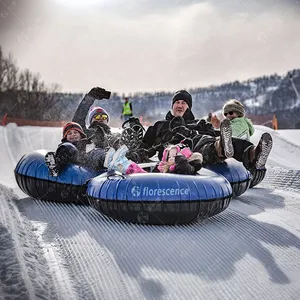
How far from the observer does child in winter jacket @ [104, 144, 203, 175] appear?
3.51 m

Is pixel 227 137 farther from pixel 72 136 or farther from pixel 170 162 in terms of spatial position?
pixel 72 136

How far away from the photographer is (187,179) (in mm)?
3262

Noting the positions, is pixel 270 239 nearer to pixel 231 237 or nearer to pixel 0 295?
pixel 231 237

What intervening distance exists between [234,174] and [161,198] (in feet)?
5.34

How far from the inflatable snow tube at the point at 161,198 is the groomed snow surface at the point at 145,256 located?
0.10 meters

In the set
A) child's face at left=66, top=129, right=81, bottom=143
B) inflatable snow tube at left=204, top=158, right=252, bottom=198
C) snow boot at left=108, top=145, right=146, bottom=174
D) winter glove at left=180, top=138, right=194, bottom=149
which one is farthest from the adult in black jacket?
snow boot at left=108, top=145, right=146, bottom=174

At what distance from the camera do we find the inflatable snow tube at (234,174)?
14.8 ft

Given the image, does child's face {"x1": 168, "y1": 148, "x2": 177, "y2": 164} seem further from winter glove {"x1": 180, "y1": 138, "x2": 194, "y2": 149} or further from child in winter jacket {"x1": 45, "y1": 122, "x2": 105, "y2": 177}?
child in winter jacket {"x1": 45, "y1": 122, "x2": 105, "y2": 177}

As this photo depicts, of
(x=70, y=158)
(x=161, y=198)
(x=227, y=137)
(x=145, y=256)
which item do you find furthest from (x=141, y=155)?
(x=145, y=256)

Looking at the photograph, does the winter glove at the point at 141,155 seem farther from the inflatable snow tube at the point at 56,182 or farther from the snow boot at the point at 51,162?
the snow boot at the point at 51,162

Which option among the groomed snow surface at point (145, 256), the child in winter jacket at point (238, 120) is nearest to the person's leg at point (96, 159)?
the groomed snow surface at point (145, 256)

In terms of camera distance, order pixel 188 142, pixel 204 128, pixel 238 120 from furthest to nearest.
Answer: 1. pixel 204 128
2. pixel 238 120
3. pixel 188 142

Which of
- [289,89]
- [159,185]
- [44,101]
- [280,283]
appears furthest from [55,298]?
[289,89]

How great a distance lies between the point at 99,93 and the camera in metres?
5.69
